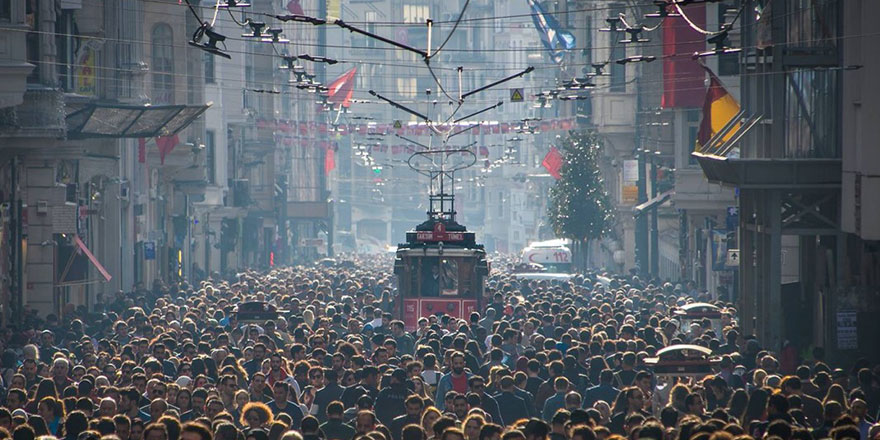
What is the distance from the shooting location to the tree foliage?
216 feet

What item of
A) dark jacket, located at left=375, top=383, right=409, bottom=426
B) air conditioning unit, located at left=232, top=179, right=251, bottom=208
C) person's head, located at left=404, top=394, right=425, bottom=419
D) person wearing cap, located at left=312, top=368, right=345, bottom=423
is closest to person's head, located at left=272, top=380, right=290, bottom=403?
dark jacket, located at left=375, top=383, right=409, bottom=426

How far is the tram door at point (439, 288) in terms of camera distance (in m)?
34.8

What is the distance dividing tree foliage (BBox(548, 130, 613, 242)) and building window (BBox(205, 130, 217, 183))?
1459 centimetres

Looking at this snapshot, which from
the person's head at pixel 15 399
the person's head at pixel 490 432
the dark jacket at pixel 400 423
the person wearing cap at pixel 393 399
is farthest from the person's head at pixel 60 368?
the person's head at pixel 490 432

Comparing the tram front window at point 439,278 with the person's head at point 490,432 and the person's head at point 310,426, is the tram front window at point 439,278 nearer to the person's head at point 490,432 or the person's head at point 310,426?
the person's head at point 310,426

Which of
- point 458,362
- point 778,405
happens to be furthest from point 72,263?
point 778,405

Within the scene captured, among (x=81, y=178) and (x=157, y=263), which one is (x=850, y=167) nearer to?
(x=81, y=178)

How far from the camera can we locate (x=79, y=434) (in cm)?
1402

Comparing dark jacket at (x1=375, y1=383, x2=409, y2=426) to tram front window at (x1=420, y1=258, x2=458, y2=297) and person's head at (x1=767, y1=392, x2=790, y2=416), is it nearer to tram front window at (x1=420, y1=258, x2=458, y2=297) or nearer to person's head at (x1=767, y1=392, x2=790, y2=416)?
person's head at (x1=767, y1=392, x2=790, y2=416)

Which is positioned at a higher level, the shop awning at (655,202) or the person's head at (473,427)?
the shop awning at (655,202)

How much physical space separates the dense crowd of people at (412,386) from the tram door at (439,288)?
4878 millimetres

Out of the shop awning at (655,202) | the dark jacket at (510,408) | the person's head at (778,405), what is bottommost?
the dark jacket at (510,408)

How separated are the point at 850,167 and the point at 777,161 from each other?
1.72 metres

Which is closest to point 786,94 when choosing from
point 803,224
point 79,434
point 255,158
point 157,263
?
point 803,224
